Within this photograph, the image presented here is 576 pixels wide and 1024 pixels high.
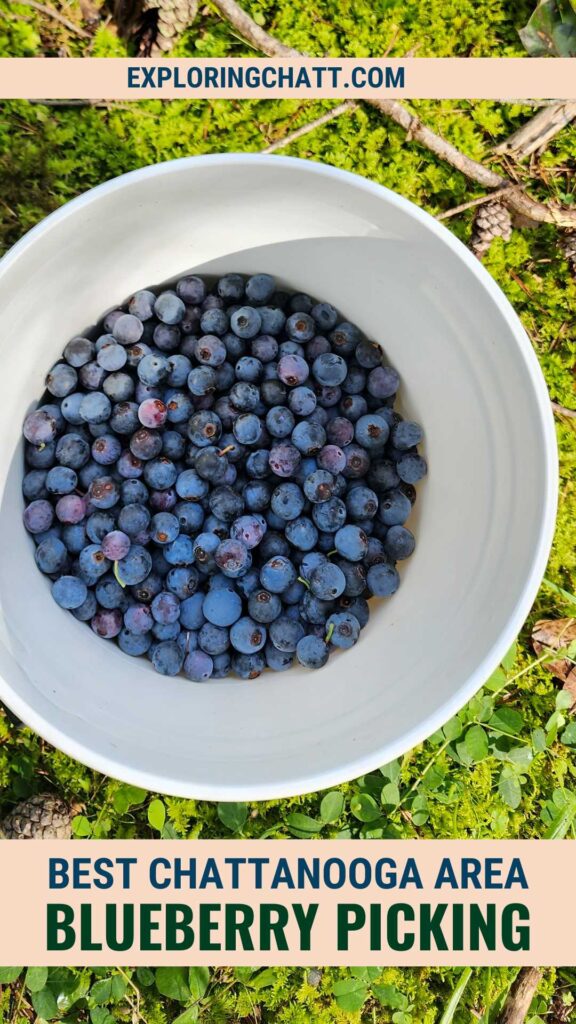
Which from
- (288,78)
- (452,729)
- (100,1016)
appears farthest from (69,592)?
(288,78)

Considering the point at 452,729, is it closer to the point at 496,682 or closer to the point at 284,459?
the point at 496,682

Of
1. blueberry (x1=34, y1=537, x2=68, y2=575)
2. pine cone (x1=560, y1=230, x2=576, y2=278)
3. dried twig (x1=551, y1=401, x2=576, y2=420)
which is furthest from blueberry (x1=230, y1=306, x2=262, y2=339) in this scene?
pine cone (x1=560, y1=230, x2=576, y2=278)

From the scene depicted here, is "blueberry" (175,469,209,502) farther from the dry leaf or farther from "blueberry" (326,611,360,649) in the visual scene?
the dry leaf

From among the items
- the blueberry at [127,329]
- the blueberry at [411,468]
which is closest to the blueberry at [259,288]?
the blueberry at [127,329]

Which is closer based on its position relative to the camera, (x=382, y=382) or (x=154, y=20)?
(x=382, y=382)

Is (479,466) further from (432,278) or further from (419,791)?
A: (419,791)

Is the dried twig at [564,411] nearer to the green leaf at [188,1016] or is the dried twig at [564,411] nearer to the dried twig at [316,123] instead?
the dried twig at [316,123]
